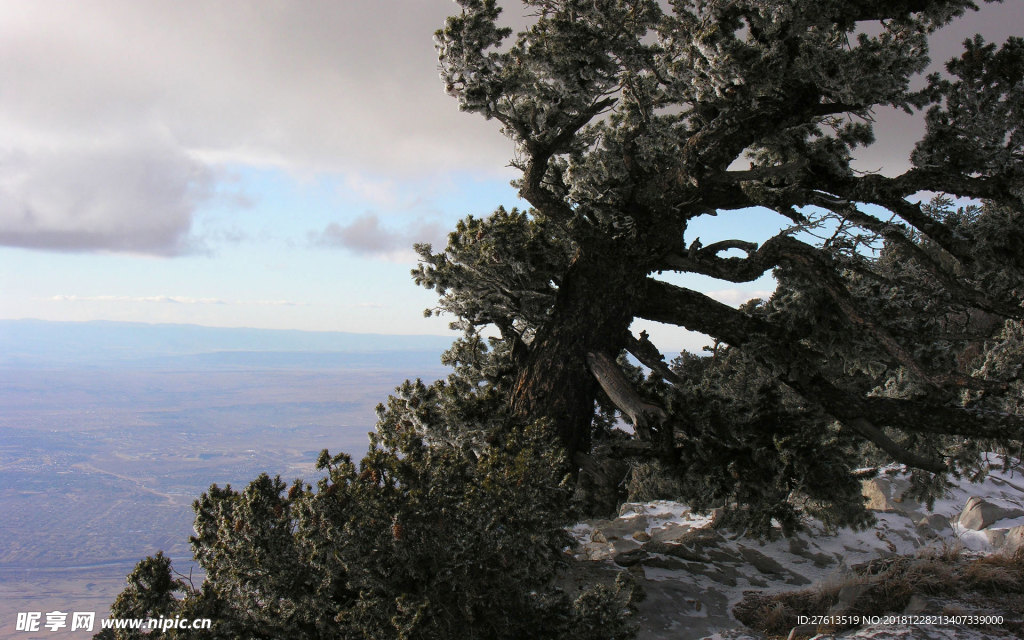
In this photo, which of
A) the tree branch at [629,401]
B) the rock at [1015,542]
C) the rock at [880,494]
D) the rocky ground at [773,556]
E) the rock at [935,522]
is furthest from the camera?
the rock at [880,494]

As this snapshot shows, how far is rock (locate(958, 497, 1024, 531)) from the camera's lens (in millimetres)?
11977

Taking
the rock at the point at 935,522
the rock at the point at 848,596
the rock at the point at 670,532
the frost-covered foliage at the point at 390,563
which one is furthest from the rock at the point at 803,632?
the rock at the point at 935,522

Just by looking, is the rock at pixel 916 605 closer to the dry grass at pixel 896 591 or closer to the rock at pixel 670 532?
the dry grass at pixel 896 591

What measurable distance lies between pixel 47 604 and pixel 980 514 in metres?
164

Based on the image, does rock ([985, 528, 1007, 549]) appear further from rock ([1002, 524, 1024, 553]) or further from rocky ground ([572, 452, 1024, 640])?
rock ([1002, 524, 1024, 553])

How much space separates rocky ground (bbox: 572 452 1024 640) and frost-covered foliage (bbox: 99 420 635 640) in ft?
7.24

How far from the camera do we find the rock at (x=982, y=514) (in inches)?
472

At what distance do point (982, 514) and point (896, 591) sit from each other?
735 centimetres

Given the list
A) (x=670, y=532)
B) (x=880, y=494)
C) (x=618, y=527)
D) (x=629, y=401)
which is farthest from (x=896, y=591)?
(x=880, y=494)

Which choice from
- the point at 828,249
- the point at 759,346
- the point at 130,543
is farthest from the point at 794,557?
the point at 130,543

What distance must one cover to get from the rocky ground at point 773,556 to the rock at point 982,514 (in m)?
0.02

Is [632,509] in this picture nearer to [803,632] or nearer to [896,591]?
[896,591]

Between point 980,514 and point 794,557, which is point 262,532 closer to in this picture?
point 794,557

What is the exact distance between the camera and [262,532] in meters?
5.28
